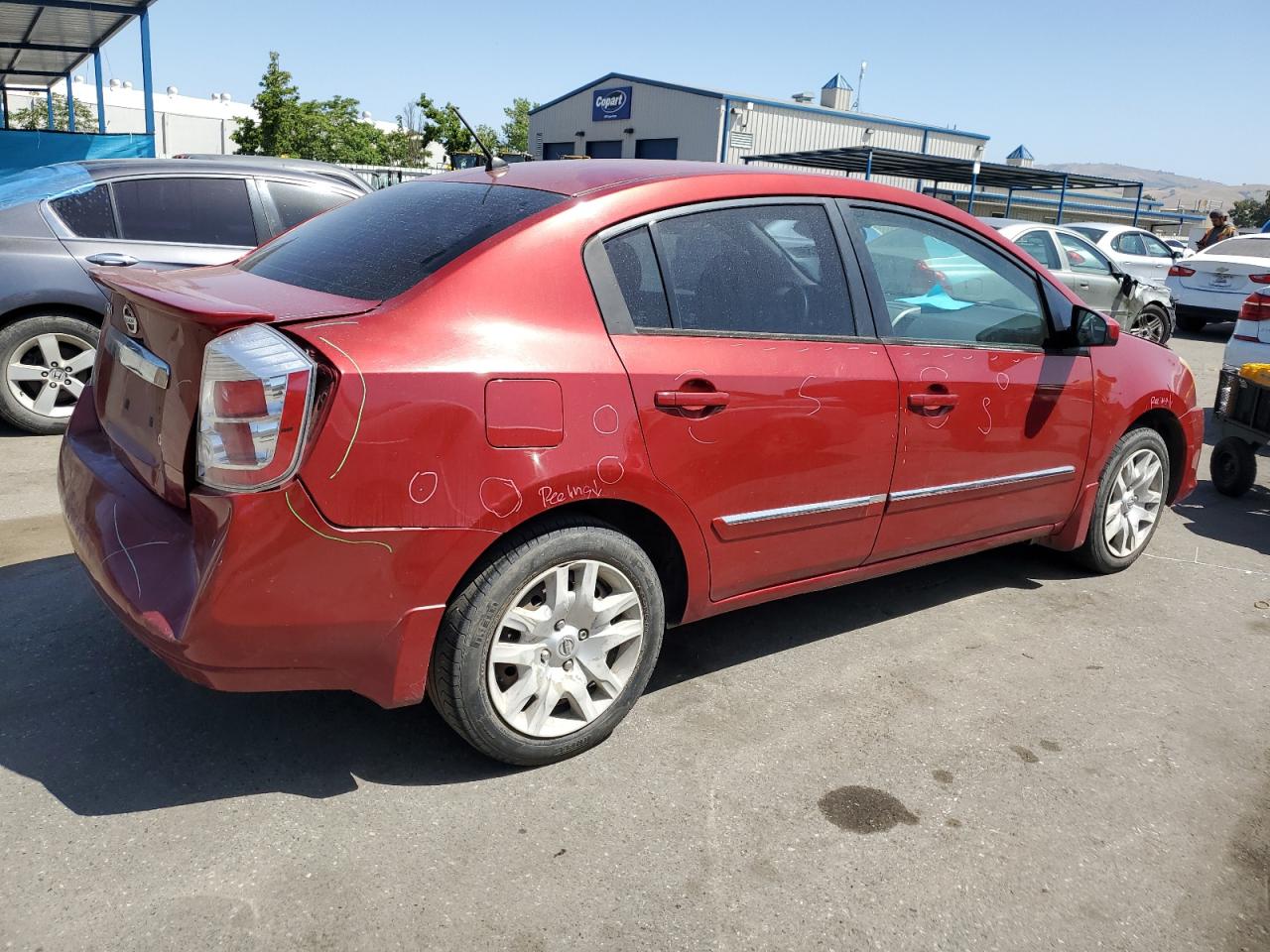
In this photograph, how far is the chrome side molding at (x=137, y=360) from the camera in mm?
2715

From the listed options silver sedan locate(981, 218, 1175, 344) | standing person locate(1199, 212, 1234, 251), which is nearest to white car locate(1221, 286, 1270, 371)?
silver sedan locate(981, 218, 1175, 344)

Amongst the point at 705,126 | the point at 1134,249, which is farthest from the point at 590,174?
the point at 705,126

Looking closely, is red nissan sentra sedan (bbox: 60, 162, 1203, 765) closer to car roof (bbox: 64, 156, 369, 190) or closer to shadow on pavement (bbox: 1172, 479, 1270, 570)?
shadow on pavement (bbox: 1172, 479, 1270, 570)

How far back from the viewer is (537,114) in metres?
40.8

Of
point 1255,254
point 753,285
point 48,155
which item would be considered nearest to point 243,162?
point 753,285

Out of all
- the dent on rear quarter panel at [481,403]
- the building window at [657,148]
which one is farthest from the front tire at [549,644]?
the building window at [657,148]

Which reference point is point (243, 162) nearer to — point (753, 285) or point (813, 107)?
point (753, 285)

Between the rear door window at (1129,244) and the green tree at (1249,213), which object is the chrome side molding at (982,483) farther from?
the green tree at (1249,213)

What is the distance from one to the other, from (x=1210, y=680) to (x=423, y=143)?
134ft

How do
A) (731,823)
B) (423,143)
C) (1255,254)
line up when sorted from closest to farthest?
(731,823), (1255,254), (423,143)

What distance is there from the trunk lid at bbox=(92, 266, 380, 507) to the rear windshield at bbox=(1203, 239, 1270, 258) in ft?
50.1

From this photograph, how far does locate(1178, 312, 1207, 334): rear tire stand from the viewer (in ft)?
49.8

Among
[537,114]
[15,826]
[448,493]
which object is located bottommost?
[15,826]

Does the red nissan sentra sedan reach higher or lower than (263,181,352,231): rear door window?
lower
